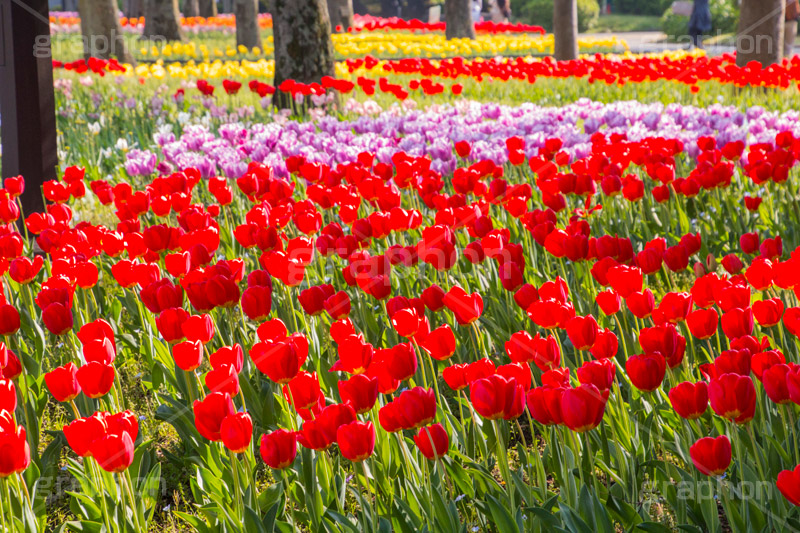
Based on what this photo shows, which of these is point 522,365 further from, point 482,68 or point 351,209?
point 482,68

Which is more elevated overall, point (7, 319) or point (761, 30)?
point (761, 30)

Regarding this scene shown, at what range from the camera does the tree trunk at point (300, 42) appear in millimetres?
9141

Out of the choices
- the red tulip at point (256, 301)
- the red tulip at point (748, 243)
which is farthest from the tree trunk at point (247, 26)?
the red tulip at point (256, 301)

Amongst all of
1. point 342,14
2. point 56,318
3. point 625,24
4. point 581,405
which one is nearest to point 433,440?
point 581,405

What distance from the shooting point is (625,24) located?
37438 millimetres

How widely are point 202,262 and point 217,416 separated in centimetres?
143

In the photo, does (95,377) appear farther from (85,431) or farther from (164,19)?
(164,19)

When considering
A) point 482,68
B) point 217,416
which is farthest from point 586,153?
point 482,68

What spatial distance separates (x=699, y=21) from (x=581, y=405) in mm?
24988

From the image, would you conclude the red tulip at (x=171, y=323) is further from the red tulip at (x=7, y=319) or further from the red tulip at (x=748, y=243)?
the red tulip at (x=748, y=243)

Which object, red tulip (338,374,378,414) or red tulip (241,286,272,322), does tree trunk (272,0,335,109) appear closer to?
red tulip (241,286,272,322)

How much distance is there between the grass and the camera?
35.9 metres

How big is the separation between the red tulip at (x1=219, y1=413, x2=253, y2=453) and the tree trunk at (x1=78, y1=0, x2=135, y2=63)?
48.8 feet

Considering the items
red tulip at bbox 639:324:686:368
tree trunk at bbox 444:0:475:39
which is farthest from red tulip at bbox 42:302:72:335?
tree trunk at bbox 444:0:475:39
